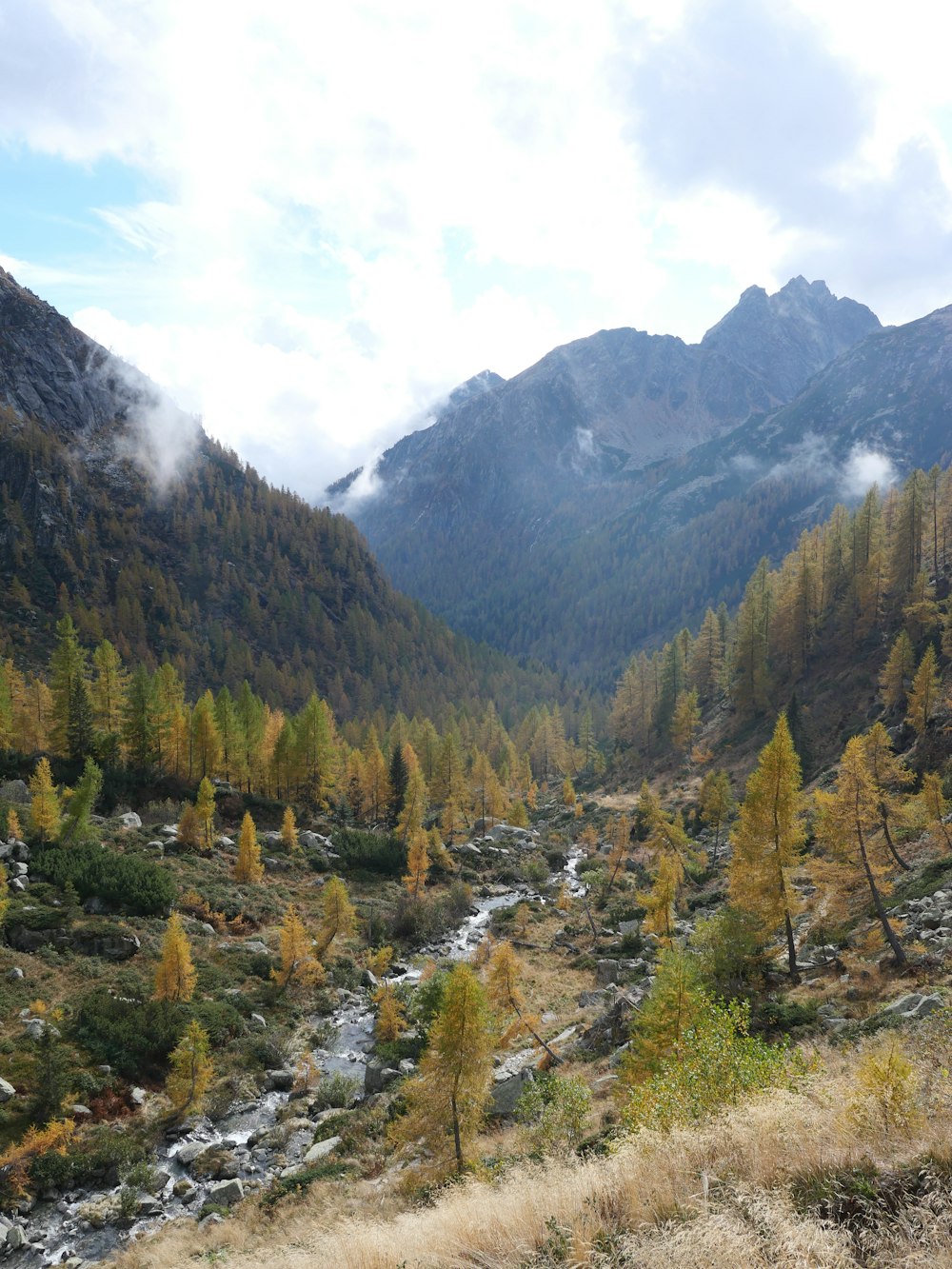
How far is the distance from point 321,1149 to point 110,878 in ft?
82.6

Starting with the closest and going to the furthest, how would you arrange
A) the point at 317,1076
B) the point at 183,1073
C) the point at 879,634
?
the point at 183,1073 < the point at 317,1076 < the point at 879,634

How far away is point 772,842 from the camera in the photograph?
30.3 metres

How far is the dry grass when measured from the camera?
7129 mm

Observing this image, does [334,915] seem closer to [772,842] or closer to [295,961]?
[295,961]

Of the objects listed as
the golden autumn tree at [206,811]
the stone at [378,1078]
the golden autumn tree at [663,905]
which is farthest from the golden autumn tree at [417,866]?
the stone at [378,1078]

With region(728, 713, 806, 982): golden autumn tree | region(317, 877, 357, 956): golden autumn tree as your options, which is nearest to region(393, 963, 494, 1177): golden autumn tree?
region(728, 713, 806, 982): golden autumn tree

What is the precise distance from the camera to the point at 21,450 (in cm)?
16375

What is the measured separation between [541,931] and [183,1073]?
3058 cm

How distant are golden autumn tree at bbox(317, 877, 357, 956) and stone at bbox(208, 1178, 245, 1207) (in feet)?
66.3

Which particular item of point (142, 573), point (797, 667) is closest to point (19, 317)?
point (142, 573)

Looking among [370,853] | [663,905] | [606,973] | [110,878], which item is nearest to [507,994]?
[606,973]

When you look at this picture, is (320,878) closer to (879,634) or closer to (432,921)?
(432,921)

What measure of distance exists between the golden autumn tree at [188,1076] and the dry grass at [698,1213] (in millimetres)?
23012

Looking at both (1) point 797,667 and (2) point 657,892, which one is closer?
(2) point 657,892
